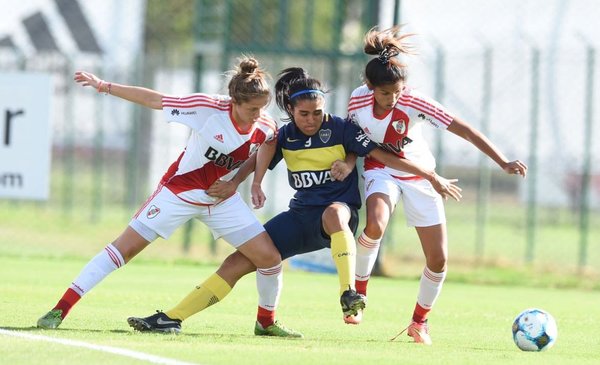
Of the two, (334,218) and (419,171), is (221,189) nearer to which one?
(334,218)

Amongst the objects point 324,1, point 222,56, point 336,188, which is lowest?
point 336,188

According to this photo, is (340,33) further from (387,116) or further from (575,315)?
(387,116)

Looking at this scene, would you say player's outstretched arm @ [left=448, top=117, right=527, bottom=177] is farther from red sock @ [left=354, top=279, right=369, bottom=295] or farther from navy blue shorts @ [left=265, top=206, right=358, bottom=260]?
red sock @ [left=354, top=279, right=369, bottom=295]

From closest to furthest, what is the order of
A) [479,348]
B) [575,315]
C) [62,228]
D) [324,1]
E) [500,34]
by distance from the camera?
[479,348]
[575,315]
[500,34]
[62,228]
[324,1]

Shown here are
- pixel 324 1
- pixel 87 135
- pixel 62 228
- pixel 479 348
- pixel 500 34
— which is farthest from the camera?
pixel 324 1

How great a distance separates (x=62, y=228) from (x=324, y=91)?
13.0 metres

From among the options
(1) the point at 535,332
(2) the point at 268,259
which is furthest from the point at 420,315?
(2) the point at 268,259

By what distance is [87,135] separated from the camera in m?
23.1

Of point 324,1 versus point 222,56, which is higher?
point 324,1

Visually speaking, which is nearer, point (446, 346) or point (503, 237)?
point (446, 346)

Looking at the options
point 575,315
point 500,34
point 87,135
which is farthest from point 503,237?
point 575,315

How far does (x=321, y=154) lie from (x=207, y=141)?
80 centimetres

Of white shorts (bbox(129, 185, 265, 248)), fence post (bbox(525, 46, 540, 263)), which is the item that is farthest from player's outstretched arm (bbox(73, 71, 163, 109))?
fence post (bbox(525, 46, 540, 263))

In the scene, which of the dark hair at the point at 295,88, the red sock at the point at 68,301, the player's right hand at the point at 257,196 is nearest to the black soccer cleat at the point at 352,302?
the player's right hand at the point at 257,196
